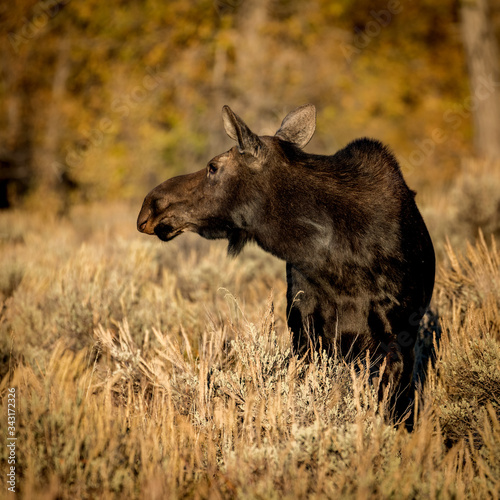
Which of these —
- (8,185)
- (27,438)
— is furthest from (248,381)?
(8,185)

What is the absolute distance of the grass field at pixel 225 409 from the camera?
236cm

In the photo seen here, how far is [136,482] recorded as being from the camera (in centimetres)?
244

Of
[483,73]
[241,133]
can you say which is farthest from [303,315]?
[483,73]

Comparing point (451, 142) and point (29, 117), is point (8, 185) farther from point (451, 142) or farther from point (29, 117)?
point (451, 142)

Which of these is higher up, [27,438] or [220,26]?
[220,26]

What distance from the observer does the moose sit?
11.1 feet

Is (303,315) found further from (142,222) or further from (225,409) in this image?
(142,222)

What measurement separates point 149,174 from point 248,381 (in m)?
13.2

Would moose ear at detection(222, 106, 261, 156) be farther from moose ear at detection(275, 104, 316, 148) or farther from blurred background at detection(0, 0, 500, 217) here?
blurred background at detection(0, 0, 500, 217)

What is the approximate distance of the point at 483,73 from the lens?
1282 centimetres

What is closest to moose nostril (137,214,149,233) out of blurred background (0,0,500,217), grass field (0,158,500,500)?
grass field (0,158,500,500)

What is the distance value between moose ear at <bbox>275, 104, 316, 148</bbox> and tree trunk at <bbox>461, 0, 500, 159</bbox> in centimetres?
983

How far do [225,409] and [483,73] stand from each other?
40.3 feet

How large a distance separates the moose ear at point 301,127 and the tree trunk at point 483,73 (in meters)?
9.83
